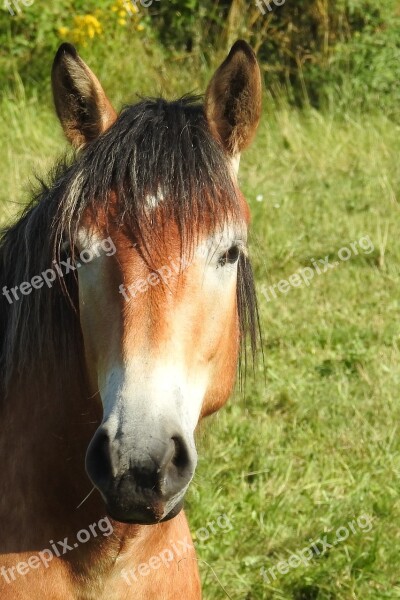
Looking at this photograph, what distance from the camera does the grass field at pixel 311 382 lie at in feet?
13.1

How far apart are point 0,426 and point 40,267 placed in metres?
0.50

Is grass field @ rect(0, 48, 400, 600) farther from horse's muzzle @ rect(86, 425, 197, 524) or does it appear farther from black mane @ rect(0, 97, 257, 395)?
horse's muzzle @ rect(86, 425, 197, 524)

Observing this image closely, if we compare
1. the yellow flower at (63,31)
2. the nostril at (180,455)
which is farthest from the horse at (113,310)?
the yellow flower at (63,31)

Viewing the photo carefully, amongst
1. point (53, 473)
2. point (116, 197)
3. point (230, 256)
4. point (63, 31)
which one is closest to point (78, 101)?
point (116, 197)

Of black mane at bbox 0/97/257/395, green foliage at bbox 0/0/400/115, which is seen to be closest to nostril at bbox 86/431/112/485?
black mane at bbox 0/97/257/395

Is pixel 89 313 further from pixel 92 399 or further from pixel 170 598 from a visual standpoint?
pixel 170 598

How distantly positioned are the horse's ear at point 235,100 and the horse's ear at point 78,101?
0.31 metres

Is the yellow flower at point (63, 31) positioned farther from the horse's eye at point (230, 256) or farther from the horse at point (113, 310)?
the horse's eye at point (230, 256)

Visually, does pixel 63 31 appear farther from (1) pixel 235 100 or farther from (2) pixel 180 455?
(2) pixel 180 455

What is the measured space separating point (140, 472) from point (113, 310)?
0.47m

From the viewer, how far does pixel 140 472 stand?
2188 mm

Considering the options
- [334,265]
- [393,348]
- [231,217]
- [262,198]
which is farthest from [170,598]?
[262,198]

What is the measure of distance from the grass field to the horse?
0.47 meters

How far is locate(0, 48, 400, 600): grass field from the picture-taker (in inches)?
157
